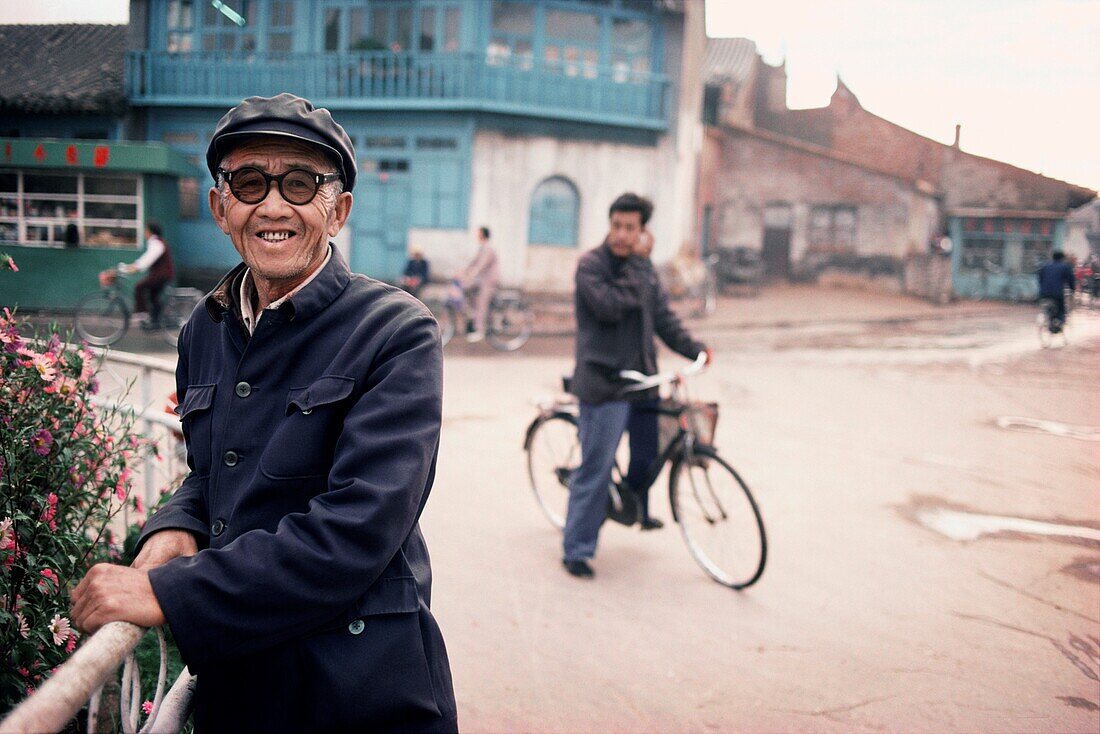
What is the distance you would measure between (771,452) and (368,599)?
6202 millimetres

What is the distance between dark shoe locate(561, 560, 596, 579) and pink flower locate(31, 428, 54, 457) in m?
2.81

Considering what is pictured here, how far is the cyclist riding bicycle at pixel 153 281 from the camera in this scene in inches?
476

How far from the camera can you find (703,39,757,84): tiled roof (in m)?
29.0

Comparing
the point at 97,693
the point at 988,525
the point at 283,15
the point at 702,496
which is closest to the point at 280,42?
the point at 283,15

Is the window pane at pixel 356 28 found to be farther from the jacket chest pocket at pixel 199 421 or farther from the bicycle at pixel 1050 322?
the jacket chest pocket at pixel 199 421

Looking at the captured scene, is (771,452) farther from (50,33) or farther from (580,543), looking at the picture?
(50,33)

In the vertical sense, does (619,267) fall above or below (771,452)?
above

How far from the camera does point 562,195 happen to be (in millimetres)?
19859

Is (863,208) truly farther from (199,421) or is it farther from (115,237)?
(199,421)

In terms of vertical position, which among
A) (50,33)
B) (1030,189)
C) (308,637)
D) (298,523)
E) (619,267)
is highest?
(1030,189)

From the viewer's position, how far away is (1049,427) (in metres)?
8.63

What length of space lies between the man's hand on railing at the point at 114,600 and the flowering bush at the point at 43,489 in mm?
784

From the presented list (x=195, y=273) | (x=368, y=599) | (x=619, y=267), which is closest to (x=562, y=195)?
(x=195, y=273)

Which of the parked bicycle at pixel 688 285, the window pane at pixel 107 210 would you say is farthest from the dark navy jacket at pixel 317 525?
the parked bicycle at pixel 688 285
